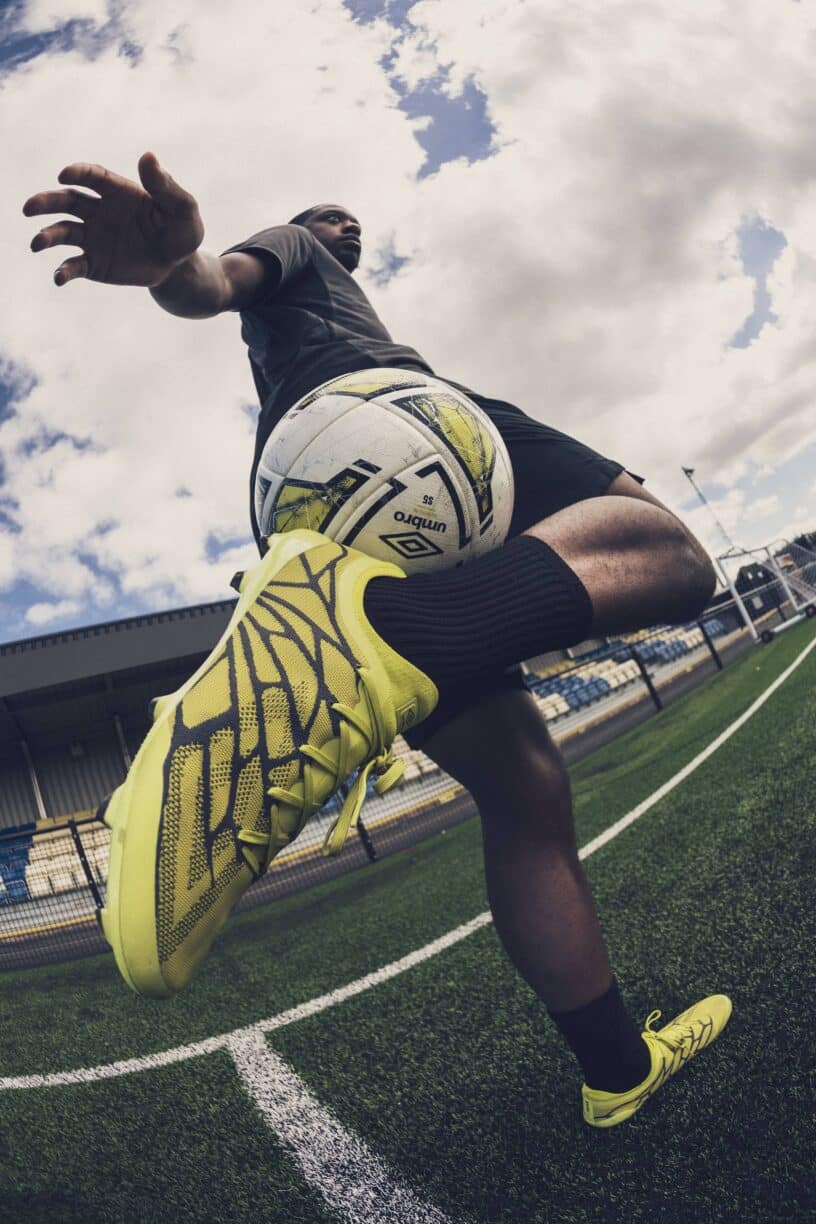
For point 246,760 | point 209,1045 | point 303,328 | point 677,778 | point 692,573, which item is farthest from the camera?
point 677,778

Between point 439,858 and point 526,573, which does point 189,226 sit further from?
point 439,858

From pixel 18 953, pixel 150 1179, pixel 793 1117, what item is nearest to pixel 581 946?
pixel 793 1117

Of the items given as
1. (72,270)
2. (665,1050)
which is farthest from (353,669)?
(665,1050)

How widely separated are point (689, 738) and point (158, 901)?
17.7ft

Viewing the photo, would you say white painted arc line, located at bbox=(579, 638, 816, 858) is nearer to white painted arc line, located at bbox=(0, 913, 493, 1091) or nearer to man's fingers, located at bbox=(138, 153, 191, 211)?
white painted arc line, located at bbox=(0, 913, 493, 1091)

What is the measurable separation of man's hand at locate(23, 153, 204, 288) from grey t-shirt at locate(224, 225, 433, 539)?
21cm

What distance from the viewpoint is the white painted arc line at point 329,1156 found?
1.05 m

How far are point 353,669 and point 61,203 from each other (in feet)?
2.57

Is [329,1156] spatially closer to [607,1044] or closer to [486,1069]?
[486,1069]

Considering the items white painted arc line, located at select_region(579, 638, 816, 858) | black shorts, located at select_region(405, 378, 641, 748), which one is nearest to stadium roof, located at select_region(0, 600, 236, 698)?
white painted arc line, located at select_region(579, 638, 816, 858)

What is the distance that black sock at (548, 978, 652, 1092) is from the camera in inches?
44.1

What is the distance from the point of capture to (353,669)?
82cm

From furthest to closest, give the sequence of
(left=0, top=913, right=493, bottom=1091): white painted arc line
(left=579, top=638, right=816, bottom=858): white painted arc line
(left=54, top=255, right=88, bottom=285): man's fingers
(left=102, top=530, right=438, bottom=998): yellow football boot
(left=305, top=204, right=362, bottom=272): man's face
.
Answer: (left=579, top=638, right=816, bottom=858): white painted arc line → (left=0, top=913, right=493, bottom=1091): white painted arc line → (left=305, top=204, right=362, bottom=272): man's face → (left=54, top=255, right=88, bottom=285): man's fingers → (left=102, top=530, right=438, bottom=998): yellow football boot

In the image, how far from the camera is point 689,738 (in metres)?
5.38
